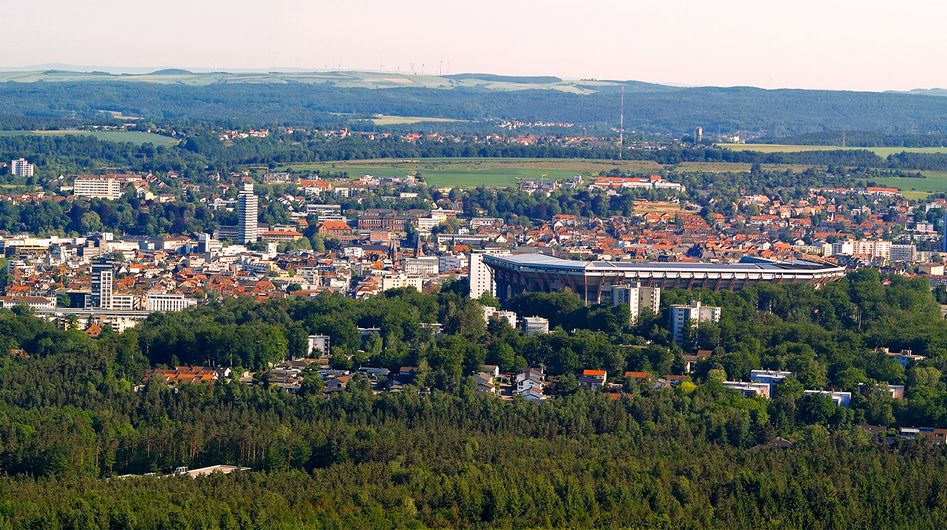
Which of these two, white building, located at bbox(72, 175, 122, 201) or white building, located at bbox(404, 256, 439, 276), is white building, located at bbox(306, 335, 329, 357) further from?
white building, located at bbox(72, 175, 122, 201)

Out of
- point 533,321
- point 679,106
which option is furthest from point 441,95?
point 533,321

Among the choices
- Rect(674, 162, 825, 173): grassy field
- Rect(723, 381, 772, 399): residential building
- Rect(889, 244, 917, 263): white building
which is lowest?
Rect(674, 162, 825, 173): grassy field

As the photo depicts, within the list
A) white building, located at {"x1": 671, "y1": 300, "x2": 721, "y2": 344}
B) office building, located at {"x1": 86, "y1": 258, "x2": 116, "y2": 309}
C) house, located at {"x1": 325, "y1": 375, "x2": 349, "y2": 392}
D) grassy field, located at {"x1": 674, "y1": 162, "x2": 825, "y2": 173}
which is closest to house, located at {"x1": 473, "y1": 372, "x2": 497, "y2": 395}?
house, located at {"x1": 325, "y1": 375, "x2": 349, "y2": 392}

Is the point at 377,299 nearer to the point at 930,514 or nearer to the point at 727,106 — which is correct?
the point at 930,514

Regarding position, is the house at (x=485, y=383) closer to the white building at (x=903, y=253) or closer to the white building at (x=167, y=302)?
the white building at (x=167, y=302)

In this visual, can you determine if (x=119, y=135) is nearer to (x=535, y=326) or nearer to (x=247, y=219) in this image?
(x=247, y=219)

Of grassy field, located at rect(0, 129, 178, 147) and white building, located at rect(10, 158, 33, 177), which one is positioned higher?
white building, located at rect(10, 158, 33, 177)
